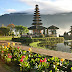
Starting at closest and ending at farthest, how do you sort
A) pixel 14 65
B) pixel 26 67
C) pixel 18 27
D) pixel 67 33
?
pixel 26 67 → pixel 14 65 → pixel 67 33 → pixel 18 27

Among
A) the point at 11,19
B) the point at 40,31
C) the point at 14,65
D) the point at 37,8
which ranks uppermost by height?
the point at 11,19

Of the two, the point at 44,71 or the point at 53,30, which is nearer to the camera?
the point at 44,71

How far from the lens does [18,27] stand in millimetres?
62938

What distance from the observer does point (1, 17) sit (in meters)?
196

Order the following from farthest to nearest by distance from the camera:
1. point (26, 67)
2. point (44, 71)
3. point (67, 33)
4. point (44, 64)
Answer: point (67, 33), point (26, 67), point (44, 64), point (44, 71)

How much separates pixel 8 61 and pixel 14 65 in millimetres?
447

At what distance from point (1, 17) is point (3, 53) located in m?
201

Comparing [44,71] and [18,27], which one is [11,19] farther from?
[44,71]

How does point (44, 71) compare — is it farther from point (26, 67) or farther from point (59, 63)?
point (26, 67)

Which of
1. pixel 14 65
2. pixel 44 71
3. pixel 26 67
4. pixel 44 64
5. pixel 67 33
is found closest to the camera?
pixel 44 71

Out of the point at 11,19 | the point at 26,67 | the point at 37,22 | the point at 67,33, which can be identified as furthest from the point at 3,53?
the point at 11,19

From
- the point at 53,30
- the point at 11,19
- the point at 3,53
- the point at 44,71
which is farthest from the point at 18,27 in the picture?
the point at 11,19

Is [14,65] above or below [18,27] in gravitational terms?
below

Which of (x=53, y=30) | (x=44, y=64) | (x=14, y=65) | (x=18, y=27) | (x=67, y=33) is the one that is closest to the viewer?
(x=44, y=64)
